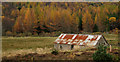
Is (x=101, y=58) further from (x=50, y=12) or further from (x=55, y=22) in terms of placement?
(x=50, y=12)

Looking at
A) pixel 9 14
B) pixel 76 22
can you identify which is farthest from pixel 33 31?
pixel 76 22

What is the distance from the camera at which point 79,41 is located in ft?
109

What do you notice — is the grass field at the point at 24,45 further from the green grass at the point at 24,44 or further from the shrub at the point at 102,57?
the shrub at the point at 102,57

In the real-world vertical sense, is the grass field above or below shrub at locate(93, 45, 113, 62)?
below

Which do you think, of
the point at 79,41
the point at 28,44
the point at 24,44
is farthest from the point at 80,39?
the point at 24,44

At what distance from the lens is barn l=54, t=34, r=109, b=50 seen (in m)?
31.5

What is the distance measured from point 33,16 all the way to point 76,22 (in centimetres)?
2324

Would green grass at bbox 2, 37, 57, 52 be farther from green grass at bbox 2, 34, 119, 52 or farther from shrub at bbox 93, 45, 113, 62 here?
shrub at bbox 93, 45, 113, 62

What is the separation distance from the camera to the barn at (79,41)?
1241 inches

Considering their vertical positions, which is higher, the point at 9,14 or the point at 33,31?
the point at 9,14

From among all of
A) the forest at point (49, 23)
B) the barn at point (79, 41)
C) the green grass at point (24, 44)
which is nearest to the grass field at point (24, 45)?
the green grass at point (24, 44)

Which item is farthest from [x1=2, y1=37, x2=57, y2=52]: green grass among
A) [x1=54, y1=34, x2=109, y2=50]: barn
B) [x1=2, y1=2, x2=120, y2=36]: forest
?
[x1=2, y1=2, x2=120, y2=36]: forest

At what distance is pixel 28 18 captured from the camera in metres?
81.3

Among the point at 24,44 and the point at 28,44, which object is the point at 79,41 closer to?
the point at 28,44
